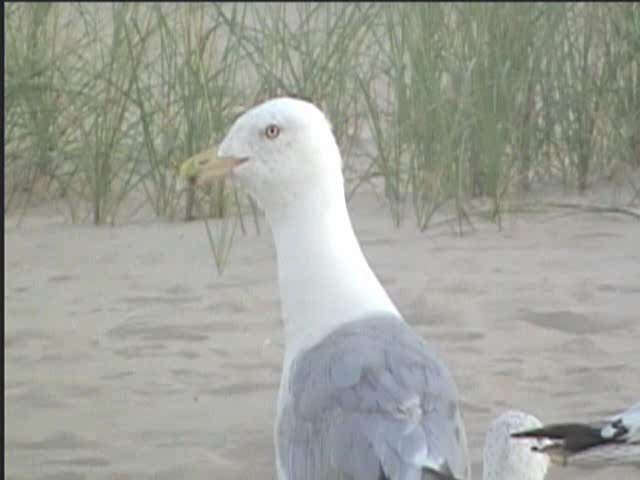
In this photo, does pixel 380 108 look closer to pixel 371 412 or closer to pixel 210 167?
pixel 210 167

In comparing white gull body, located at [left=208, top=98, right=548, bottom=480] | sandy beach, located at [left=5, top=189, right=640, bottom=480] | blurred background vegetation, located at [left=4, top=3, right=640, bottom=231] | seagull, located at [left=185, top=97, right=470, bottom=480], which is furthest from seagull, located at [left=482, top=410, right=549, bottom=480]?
blurred background vegetation, located at [left=4, top=3, right=640, bottom=231]

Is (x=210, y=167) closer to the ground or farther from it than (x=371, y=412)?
farther from it

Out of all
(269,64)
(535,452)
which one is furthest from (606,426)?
(269,64)

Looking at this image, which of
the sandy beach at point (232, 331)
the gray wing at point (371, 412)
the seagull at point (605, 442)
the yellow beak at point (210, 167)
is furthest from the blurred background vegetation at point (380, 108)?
the gray wing at point (371, 412)

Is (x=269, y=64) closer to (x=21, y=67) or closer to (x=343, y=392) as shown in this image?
(x=21, y=67)

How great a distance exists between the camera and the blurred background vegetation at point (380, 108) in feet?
26.9

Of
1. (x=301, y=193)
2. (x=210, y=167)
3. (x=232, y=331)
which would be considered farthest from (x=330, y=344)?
(x=232, y=331)

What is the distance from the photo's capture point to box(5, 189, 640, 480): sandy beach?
5906 millimetres

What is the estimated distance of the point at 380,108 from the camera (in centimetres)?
897

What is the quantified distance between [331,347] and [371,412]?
0.27 meters

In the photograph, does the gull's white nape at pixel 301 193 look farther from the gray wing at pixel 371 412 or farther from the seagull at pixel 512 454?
the seagull at pixel 512 454

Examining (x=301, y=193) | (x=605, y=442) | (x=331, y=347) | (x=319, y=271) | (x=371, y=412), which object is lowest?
(x=605, y=442)

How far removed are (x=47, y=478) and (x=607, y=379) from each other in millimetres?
1615

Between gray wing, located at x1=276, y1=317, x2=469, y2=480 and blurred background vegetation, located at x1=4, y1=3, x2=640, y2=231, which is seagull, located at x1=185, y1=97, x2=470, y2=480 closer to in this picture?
gray wing, located at x1=276, y1=317, x2=469, y2=480
